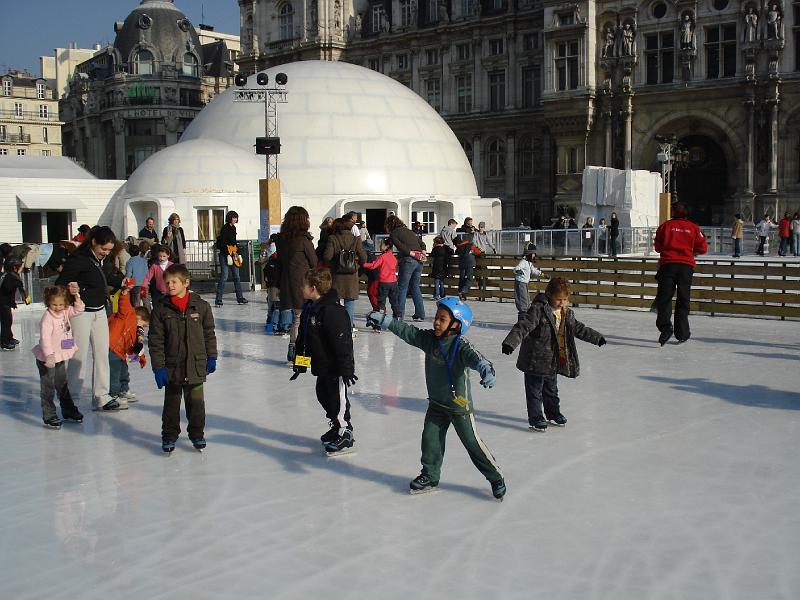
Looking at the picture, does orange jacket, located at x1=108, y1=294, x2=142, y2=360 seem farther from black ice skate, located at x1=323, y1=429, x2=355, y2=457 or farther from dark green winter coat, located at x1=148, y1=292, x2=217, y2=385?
black ice skate, located at x1=323, y1=429, x2=355, y2=457

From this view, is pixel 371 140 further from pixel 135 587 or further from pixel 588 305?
pixel 135 587

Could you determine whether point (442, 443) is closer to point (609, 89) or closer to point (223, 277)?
point (223, 277)

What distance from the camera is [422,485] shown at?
6.05 meters

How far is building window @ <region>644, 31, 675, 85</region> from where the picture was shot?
39.3 m

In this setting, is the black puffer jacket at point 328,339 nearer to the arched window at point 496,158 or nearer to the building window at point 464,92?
the arched window at point 496,158

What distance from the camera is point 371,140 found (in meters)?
30.9

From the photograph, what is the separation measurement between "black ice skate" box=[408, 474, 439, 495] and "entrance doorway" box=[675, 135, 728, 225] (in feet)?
117

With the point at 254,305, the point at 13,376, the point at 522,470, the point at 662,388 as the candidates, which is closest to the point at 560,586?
the point at 522,470

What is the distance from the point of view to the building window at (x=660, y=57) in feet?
129

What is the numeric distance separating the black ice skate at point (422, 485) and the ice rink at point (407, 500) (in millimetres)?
87

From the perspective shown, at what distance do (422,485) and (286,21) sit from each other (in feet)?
178

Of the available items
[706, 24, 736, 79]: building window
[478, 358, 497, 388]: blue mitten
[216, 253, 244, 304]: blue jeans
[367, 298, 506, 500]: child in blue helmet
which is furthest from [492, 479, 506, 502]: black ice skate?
[706, 24, 736, 79]: building window

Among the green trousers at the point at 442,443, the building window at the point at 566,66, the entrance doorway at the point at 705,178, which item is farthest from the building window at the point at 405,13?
the green trousers at the point at 442,443

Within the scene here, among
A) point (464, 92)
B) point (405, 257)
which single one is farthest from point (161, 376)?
point (464, 92)
